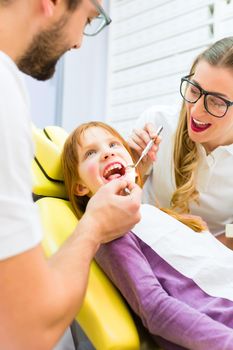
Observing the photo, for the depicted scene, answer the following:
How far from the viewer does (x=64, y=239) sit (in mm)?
1244

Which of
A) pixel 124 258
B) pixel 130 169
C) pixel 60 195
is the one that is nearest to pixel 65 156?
pixel 60 195

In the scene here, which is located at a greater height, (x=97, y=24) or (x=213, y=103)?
(x=97, y=24)

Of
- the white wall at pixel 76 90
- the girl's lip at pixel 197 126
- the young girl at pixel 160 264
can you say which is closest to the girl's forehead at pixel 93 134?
the young girl at pixel 160 264

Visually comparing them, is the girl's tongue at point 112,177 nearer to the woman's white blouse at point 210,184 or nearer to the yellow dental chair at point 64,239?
the yellow dental chair at point 64,239


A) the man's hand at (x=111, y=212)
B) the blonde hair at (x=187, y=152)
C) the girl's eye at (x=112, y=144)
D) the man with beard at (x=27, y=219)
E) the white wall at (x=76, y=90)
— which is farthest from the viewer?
the white wall at (x=76, y=90)

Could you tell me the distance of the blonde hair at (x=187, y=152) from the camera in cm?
Answer: 156

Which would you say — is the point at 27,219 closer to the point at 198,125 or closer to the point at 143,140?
the point at 143,140

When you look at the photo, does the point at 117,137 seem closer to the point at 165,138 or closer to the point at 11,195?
the point at 165,138

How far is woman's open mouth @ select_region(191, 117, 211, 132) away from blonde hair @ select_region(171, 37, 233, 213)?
12 centimetres

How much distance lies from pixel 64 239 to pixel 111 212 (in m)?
0.31

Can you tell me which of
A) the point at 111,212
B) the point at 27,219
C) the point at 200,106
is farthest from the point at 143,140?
the point at 27,219

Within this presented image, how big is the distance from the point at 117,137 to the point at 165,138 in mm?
357

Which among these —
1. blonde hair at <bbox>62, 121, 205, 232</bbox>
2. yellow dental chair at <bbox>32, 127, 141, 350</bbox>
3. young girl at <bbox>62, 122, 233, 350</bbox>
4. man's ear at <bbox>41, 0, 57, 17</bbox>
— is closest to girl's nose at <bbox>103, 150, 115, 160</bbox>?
young girl at <bbox>62, 122, 233, 350</bbox>

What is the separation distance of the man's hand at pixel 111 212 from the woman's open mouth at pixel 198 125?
0.63 meters
